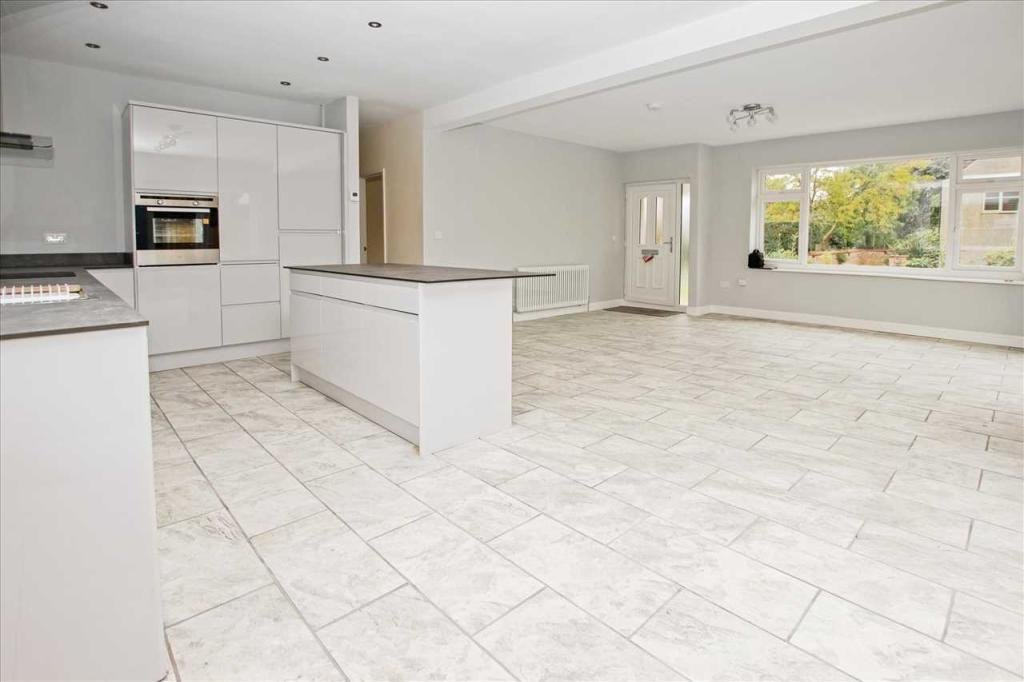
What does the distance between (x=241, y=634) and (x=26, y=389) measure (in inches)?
35.8

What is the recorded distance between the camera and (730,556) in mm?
2154

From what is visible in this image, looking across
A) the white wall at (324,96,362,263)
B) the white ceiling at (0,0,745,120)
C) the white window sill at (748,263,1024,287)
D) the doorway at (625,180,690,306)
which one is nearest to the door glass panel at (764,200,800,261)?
the white window sill at (748,263,1024,287)

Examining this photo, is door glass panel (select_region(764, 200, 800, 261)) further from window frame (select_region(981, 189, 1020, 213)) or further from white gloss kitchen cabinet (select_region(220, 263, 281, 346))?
white gloss kitchen cabinet (select_region(220, 263, 281, 346))

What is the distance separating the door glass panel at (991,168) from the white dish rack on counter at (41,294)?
8845 mm

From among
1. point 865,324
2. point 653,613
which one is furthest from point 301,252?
point 865,324

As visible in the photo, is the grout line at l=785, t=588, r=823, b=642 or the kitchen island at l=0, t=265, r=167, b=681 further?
the grout line at l=785, t=588, r=823, b=642

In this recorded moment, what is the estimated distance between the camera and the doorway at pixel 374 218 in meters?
7.84

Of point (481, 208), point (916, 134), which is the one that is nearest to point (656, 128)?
point (481, 208)

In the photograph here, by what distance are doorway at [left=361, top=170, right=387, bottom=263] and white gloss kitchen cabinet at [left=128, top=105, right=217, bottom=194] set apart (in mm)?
2639

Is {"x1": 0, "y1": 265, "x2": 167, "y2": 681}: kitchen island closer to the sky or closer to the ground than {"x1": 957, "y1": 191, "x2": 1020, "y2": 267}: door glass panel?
closer to the ground

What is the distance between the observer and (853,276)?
7.98 metres

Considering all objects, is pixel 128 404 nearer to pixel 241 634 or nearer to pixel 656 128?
pixel 241 634

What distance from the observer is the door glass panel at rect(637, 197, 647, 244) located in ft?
32.3

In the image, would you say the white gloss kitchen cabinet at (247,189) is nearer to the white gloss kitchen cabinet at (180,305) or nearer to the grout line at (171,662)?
the white gloss kitchen cabinet at (180,305)
